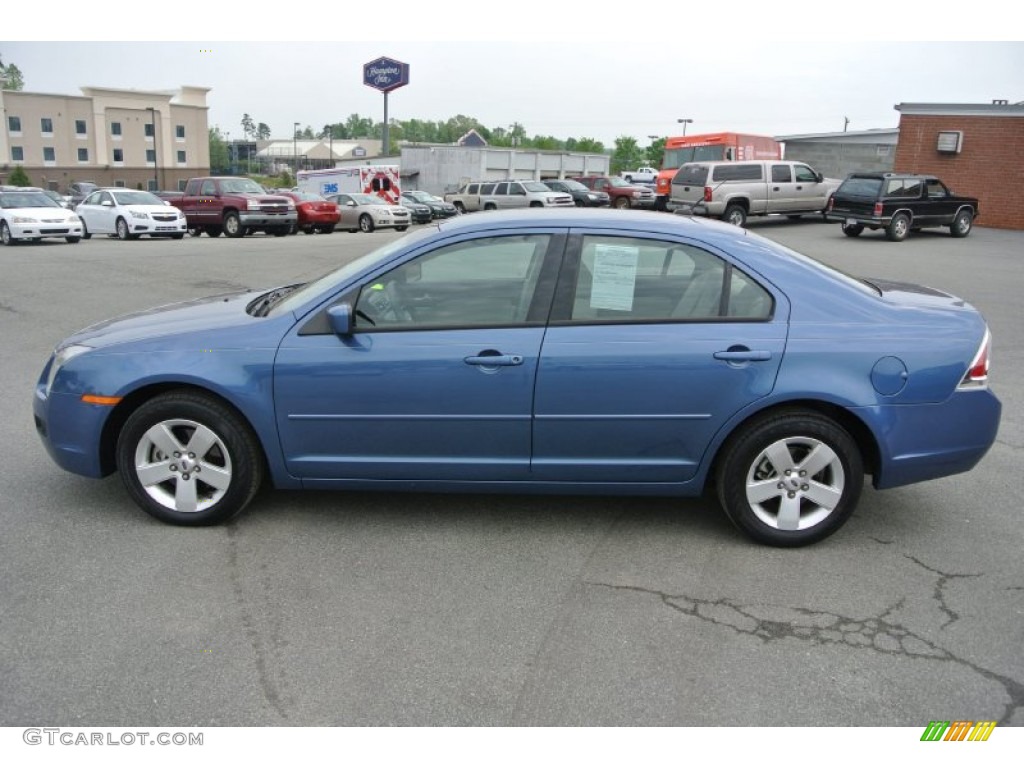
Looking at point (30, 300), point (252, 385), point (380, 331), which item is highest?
point (380, 331)

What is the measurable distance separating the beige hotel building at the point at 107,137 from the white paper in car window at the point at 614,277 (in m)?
81.5

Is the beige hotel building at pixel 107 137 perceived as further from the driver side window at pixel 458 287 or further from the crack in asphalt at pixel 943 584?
the crack in asphalt at pixel 943 584

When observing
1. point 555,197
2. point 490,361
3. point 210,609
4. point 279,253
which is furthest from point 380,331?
point 555,197

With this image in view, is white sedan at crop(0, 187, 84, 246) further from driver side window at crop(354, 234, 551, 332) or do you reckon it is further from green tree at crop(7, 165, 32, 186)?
green tree at crop(7, 165, 32, 186)

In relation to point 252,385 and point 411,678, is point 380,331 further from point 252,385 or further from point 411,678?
point 411,678

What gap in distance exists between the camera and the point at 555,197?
3475cm

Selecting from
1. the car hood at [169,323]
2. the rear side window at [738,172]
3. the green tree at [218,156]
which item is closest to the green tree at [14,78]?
the green tree at [218,156]

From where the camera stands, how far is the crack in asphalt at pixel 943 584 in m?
3.62

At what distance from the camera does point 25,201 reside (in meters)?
22.0

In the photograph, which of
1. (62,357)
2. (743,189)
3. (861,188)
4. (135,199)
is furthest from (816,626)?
(135,199)

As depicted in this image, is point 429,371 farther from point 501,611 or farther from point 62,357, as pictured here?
point 62,357

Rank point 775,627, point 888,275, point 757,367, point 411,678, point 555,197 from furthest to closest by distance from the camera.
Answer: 1. point 555,197
2. point 888,275
3. point 757,367
4. point 775,627
5. point 411,678

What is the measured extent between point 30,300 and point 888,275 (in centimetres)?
1453

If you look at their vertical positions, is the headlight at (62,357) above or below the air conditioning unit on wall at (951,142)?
below
